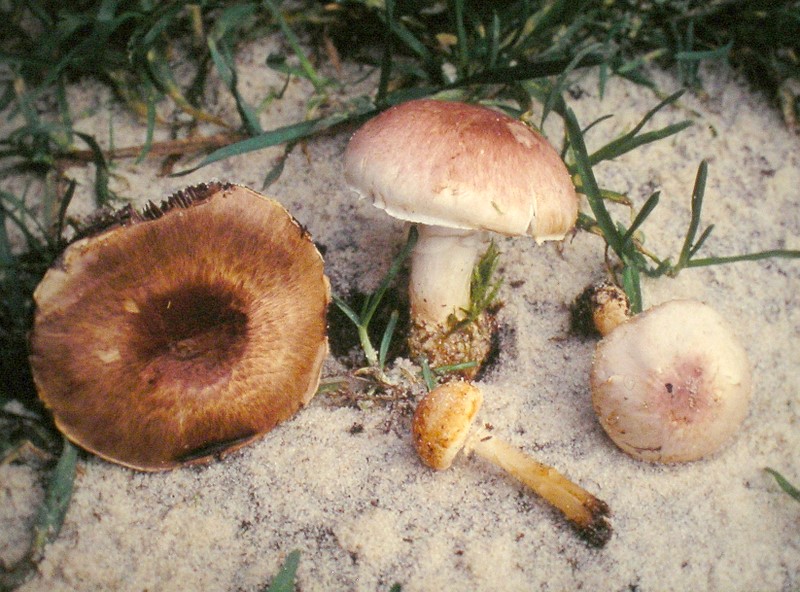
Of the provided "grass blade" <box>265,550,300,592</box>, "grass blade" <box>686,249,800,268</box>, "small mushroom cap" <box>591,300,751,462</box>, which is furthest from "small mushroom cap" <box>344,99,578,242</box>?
"grass blade" <box>265,550,300,592</box>

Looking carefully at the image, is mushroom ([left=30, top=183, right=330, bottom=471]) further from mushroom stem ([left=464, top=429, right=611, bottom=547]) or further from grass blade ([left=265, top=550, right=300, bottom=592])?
mushroom stem ([left=464, top=429, right=611, bottom=547])

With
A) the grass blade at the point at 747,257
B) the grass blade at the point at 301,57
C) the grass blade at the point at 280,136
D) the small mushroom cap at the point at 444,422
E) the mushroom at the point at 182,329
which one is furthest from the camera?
the grass blade at the point at 301,57

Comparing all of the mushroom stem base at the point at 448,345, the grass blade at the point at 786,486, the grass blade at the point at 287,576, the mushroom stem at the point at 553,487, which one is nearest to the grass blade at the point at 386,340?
the mushroom stem base at the point at 448,345

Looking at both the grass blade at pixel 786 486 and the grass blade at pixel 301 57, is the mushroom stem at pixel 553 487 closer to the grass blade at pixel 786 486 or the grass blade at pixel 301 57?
the grass blade at pixel 786 486

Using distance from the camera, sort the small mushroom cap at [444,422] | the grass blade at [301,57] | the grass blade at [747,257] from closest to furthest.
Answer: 1. the small mushroom cap at [444,422]
2. the grass blade at [747,257]
3. the grass blade at [301,57]

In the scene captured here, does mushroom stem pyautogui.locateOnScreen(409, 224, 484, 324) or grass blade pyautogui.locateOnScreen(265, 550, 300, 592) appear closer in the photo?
grass blade pyautogui.locateOnScreen(265, 550, 300, 592)

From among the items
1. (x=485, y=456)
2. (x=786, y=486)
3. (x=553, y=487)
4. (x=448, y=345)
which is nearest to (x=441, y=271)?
(x=448, y=345)

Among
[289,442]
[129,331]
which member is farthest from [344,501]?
[129,331]
